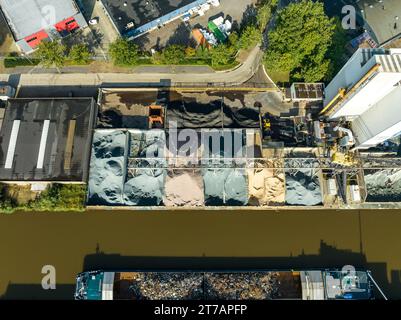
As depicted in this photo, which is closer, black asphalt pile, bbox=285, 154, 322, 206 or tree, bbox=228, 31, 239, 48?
black asphalt pile, bbox=285, 154, 322, 206

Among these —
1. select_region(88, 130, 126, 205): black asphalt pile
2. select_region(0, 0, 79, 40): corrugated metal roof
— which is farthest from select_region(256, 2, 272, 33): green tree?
select_region(0, 0, 79, 40): corrugated metal roof

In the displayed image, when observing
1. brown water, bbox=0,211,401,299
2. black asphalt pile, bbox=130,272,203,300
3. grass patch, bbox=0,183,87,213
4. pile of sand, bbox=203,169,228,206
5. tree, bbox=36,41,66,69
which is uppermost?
tree, bbox=36,41,66,69

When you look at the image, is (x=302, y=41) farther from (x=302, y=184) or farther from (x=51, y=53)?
(x=51, y=53)

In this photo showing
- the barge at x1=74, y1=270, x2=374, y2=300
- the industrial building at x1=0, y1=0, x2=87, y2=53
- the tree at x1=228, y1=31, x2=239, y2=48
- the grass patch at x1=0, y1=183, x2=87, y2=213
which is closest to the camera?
the barge at x1=74, y1=270, x2=374, y2=300

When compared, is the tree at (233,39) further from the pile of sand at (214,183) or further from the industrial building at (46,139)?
the industrial building at (46,139)

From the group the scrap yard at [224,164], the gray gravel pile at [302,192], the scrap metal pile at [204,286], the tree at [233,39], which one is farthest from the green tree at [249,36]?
the scrap metal pile at [204,286]

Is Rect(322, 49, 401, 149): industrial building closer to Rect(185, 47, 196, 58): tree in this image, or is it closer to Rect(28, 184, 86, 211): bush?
Rect(185, 47, 196, 58): tree

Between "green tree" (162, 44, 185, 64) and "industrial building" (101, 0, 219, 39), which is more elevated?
"industrial building" (101, 0, 219, 39)
